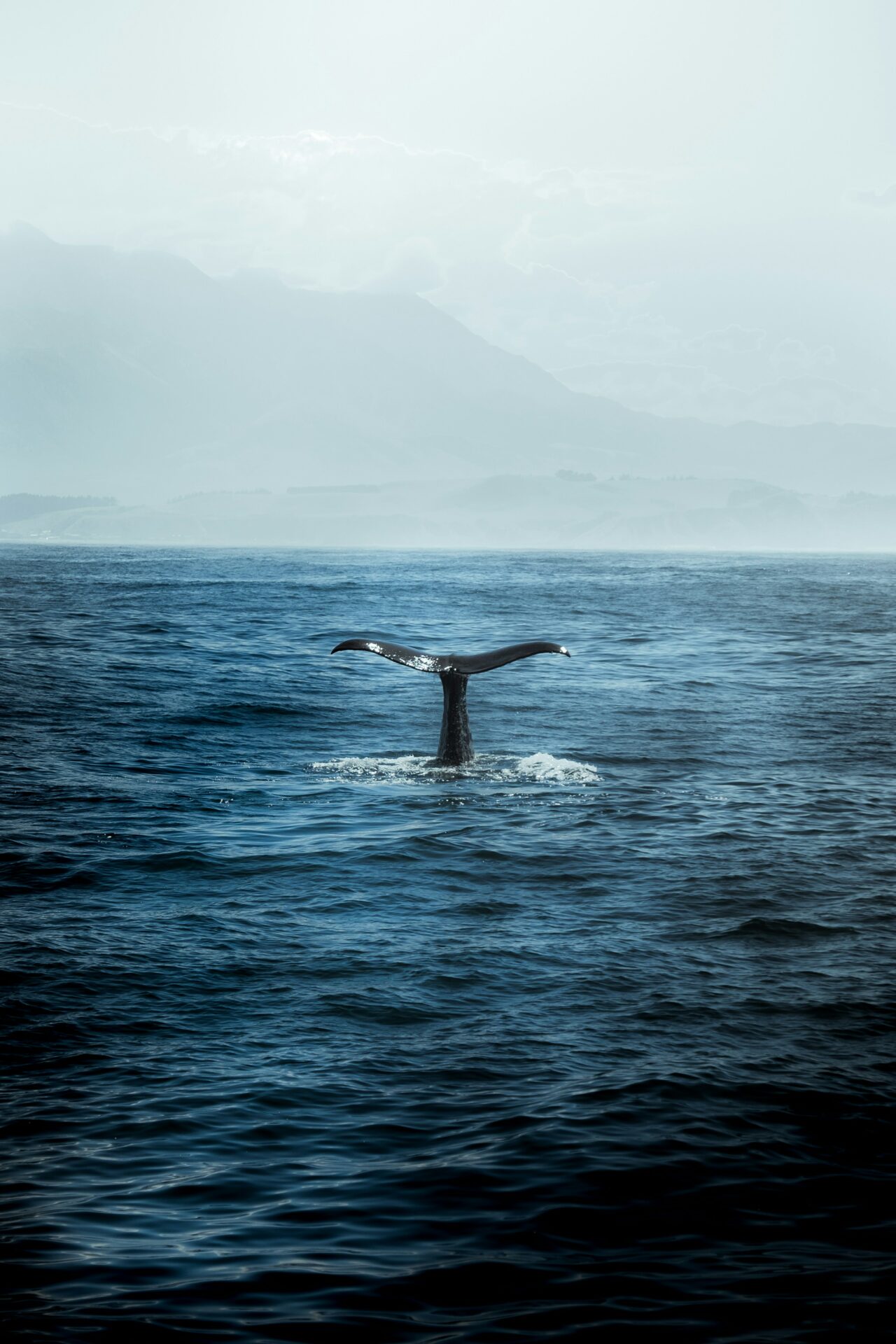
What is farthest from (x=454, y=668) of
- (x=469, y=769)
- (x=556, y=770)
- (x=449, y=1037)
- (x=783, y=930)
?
(x=449, y=1037)

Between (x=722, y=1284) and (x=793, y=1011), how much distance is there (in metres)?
3.35

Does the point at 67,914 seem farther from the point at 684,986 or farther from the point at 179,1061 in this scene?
the point at 684,986

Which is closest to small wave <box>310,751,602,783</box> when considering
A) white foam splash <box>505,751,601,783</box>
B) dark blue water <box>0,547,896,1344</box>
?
white foam splash <box>505,751,601,783</box>

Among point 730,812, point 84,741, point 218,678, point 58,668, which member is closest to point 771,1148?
point 730,812

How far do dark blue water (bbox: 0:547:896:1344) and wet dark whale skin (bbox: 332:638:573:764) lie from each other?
596 mm

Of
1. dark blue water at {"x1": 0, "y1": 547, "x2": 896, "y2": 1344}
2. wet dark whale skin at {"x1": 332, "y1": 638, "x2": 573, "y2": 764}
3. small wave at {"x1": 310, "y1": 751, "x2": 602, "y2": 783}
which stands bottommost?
dark blue water at {"x1": 0, "y1": 547, "x2": 896, "y2": 1344}

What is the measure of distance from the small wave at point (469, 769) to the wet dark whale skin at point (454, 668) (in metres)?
0.23

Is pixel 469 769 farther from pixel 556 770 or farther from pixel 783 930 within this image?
pixel 783 930

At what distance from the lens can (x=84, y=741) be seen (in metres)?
20.2

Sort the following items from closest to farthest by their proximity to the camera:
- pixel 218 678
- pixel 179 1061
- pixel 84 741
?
pixel 179 1061 < pixel 84 741 < pixel 218 678

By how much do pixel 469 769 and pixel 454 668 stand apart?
1.48 meters

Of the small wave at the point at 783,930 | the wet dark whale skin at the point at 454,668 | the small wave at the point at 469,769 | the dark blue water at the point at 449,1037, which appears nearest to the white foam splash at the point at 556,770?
the small wave at the point at 469,769

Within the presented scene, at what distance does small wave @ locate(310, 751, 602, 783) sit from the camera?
16.8m

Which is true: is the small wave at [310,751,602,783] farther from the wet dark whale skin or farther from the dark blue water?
the wet dark whale skin
